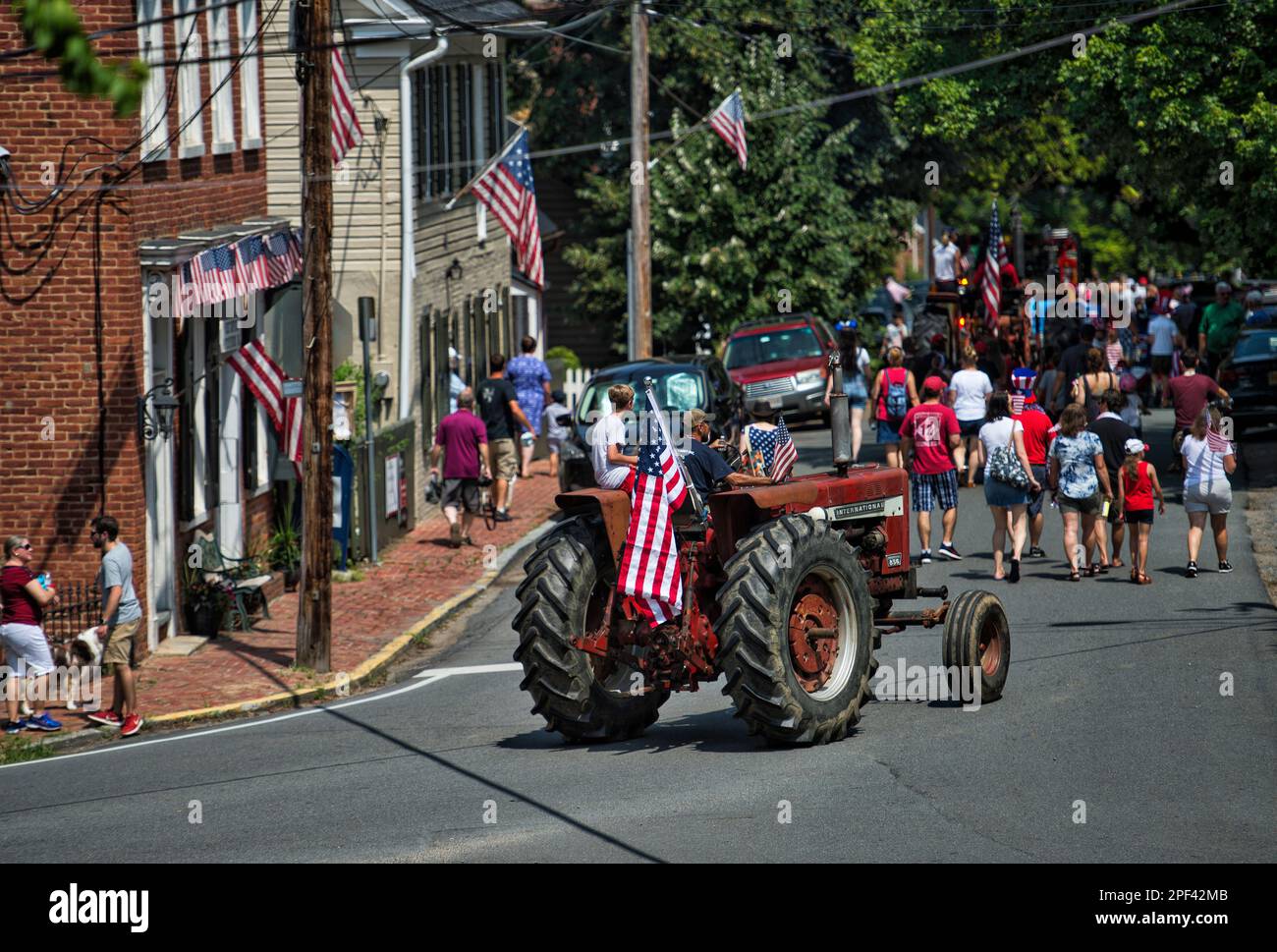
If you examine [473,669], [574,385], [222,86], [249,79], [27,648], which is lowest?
[473,669]

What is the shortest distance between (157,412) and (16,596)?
3.02 metres

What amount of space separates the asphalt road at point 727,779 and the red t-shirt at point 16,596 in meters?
1.44

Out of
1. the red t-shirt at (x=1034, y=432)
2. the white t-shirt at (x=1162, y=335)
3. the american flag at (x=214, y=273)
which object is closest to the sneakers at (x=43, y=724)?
the american flag at (x=214, y=273)

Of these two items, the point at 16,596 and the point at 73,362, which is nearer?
the point at 16,596

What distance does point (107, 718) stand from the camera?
14898 mm

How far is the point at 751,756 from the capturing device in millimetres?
11633

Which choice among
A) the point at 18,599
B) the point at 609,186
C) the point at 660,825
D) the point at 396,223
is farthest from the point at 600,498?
the point at 609,186

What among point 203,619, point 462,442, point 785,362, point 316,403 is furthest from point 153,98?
point 785,362

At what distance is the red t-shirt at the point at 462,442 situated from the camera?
72.9ft

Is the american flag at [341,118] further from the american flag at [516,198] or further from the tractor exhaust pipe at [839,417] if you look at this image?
the tractor exhaust pipe at [839,417]

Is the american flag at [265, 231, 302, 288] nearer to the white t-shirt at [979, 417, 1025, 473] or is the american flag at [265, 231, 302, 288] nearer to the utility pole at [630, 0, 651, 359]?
the white t-shirt at [979, 417, 1025, 473]

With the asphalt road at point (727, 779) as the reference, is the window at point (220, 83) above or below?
above

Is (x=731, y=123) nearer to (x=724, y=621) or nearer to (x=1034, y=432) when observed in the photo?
(x=1034, y=432)

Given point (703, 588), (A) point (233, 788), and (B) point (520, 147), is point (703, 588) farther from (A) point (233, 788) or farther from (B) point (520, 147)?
(B) point (520, 147)
